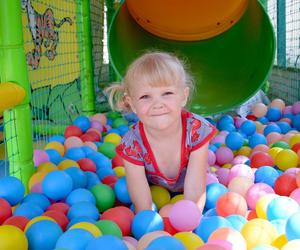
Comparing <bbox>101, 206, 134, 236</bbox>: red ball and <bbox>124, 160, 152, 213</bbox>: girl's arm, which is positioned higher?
<bbox>124, 160, 152, 213</bbox>: girl's arm

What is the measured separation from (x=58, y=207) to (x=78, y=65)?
185 cm

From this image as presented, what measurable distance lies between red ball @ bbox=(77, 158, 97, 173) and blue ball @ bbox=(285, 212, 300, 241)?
0.93m

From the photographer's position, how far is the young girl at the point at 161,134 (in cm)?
139

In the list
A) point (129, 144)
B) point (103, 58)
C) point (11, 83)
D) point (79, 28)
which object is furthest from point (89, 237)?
point (103, 58)

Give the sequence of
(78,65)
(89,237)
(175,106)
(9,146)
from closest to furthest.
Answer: (89,237), (175,106), (9,146), (78,65)

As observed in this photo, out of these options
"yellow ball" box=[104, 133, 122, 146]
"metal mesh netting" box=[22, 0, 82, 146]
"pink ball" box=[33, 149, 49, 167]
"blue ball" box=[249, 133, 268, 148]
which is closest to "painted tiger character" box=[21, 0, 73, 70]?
"metal mesh netting" box=[22, 0, 82, 146]

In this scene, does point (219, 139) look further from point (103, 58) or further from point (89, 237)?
point (103, 58)

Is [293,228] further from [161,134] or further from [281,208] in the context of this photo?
[161,134]

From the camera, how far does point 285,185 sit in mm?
1469

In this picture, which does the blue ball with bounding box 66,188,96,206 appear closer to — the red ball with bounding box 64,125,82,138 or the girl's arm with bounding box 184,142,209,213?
the girl's arm with bounding box 184,142,209,213

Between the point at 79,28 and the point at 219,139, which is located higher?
Answer: the point at 79,28

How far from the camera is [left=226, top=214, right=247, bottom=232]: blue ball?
1228 millimetres

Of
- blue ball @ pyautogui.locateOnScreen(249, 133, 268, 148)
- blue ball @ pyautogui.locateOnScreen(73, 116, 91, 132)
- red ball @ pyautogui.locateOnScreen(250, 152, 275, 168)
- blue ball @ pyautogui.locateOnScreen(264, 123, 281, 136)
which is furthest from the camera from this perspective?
blue ball @ pyautogui.locateOnScreen(73, 116, 91, 132)

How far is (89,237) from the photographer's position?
1.09 meters
